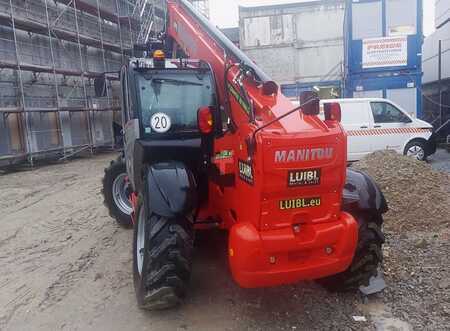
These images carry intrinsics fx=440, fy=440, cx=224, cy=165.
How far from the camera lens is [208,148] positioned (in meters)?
4.09

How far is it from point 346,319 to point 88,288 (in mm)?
2537

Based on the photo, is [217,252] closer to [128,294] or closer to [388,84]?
[128,294]

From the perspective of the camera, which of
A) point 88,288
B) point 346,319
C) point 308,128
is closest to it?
point 308,128

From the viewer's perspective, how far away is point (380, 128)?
10930 mm

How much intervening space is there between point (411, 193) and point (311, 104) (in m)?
3.81

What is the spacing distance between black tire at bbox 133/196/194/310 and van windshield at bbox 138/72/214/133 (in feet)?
3.82

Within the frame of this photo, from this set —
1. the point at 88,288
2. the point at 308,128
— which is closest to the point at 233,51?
the point at 308,128

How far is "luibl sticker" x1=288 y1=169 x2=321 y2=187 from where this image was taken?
3.04m

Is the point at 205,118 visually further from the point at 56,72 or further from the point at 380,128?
the point at 56,72

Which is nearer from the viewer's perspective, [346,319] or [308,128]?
[308,128]

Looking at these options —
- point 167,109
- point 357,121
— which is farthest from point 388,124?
point 167,109

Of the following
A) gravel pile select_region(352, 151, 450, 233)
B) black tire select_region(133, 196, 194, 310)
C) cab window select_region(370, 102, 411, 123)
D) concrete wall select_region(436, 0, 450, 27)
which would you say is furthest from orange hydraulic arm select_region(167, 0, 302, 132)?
concrete wall select_region(436, 0, 450, 27)

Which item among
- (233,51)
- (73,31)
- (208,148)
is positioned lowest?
(208,148)

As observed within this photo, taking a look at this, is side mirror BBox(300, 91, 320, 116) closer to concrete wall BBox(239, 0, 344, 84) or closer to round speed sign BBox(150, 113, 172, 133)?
round speed sign BBox(150, 113, 172, 133)
